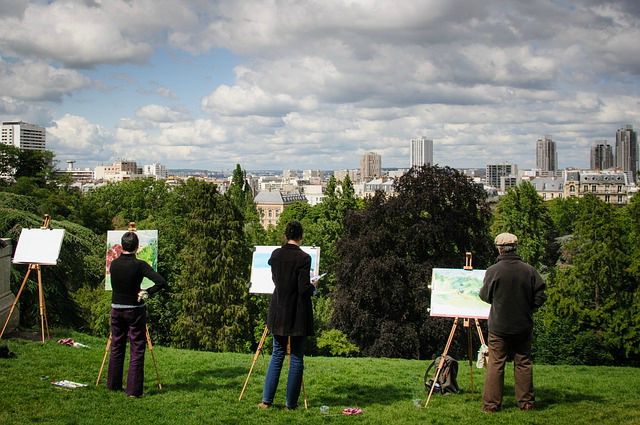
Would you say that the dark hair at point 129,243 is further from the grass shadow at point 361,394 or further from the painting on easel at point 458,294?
the painting on easel at point 458,294

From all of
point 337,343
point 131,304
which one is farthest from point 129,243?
point 337,343

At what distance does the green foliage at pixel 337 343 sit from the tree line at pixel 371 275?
0.21 ft

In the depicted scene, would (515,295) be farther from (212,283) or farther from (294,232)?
(212,283)

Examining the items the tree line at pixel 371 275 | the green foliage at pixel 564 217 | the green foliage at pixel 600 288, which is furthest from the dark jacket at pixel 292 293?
the green foliage at pixel 564 217

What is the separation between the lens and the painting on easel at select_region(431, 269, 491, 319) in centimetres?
997

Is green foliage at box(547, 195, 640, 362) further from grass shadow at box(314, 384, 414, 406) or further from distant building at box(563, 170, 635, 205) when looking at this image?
distant building at box(563, 170, 635, 205)

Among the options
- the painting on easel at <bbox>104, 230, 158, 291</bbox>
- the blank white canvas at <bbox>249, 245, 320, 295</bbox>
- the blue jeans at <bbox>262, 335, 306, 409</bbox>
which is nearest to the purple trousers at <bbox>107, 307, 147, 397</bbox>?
the blue jeans at <bbox>262, 335, 306, 409</bbox>

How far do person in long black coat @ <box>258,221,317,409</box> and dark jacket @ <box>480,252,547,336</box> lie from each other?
2.38 meters

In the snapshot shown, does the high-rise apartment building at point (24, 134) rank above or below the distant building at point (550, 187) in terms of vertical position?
above

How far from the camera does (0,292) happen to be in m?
13.0

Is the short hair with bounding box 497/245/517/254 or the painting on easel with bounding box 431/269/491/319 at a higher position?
the short hair with bounding box 497/245/517/254

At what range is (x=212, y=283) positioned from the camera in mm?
31141

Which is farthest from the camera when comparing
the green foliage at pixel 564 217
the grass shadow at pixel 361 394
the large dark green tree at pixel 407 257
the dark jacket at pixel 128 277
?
the green foliage at pixel 564 217

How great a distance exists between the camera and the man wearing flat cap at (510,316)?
26.7ft
